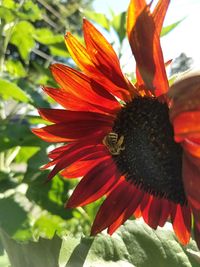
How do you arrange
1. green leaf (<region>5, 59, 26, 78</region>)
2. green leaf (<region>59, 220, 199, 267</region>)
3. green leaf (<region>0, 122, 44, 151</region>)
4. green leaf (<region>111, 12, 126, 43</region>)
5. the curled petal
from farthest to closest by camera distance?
green leaf (<region>5, 59, 26, 78</region>)
green leaf (<region>111, 12, 126, 43</region>)
green leaf (<region>0, 122, 44, 151</region>)
green leaf (<region>59, 220, 199, 267</region>)
the curled petal

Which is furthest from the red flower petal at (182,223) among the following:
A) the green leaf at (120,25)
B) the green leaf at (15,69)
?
the green leaf at (15,69)

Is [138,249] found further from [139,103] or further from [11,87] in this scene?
[11,87]

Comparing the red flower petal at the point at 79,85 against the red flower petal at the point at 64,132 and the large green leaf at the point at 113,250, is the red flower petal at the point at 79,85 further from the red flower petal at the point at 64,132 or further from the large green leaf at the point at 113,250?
the large green leaf at the point at 113,250

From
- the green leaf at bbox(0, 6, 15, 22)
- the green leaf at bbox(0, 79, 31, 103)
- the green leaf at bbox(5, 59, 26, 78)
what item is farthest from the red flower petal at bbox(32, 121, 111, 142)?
the green leaf at bbox(5, 59, 26, 78)

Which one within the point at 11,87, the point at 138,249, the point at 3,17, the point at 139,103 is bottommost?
the point at 138,249

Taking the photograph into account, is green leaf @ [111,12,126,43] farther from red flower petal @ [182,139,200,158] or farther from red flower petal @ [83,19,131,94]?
red flower petal @ [182,139,200,158]

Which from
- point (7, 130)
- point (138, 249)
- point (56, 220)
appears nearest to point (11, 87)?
point (7, 130)

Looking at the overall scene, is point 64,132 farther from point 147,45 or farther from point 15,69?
point 15,69
